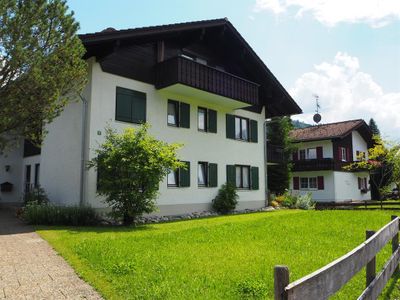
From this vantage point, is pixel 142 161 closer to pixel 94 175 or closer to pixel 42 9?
pixel 94 175

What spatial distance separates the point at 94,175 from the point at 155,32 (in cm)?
645

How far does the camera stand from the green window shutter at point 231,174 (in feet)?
67.3

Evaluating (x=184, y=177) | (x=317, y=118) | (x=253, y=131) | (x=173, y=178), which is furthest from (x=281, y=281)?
(x=317, y=118)

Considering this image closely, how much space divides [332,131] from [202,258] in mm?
32799

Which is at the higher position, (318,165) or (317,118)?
(317,118)

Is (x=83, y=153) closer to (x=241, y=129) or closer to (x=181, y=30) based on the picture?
(x=181, y=30)

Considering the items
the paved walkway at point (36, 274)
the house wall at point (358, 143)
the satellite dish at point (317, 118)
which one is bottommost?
the paved walkway at point (36, 274)

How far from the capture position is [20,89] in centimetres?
1003

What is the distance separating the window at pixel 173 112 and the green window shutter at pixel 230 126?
3.85 metres

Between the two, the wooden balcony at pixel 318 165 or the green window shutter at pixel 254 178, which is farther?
the wooden balcony at pixel 318 165

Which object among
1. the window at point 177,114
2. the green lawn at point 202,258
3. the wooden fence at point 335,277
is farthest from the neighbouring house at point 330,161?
the wooden fence at point 335,277

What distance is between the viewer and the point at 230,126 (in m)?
21.1

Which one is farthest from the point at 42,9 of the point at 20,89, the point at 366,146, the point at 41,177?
the point at 366,146

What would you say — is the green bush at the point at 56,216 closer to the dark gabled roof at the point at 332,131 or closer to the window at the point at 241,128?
the window at the point at 241,128
